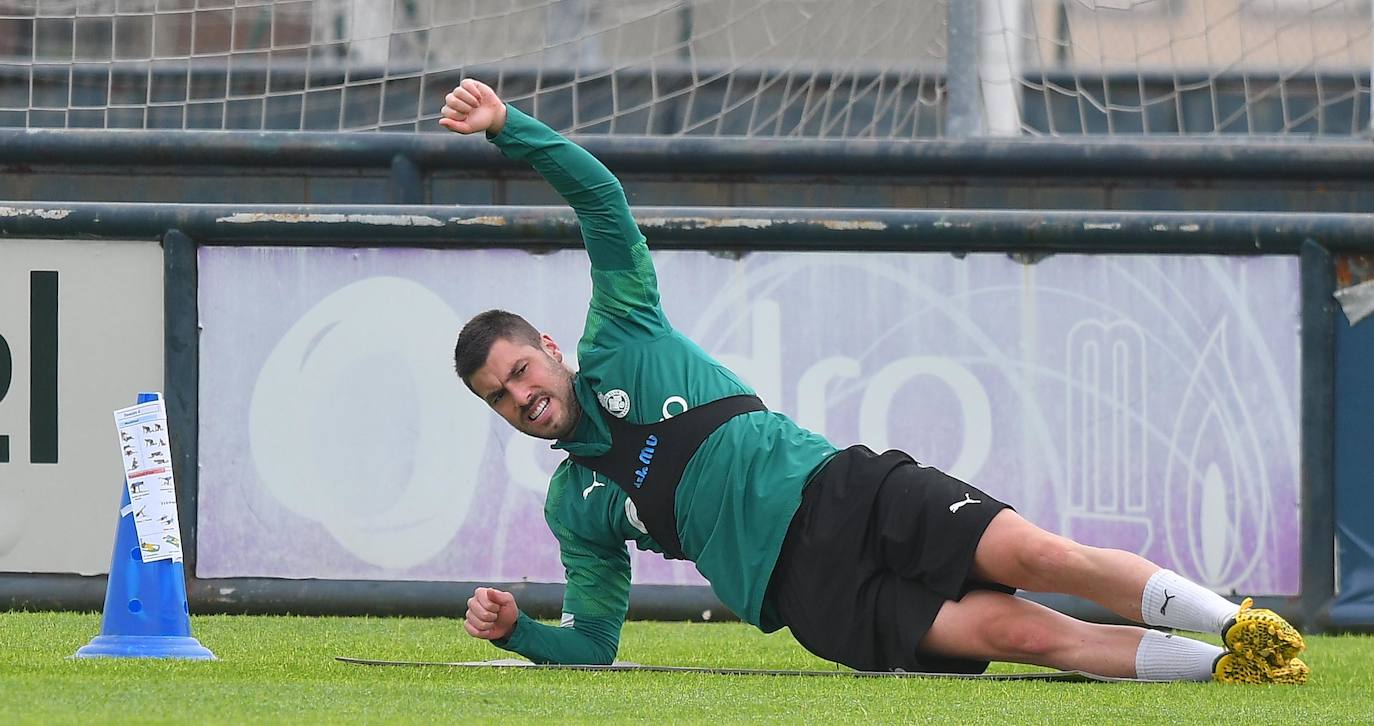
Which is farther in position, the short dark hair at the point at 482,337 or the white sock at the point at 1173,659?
the short dark hair at the point at 482,337

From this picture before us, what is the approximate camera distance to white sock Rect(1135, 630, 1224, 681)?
12.7ft

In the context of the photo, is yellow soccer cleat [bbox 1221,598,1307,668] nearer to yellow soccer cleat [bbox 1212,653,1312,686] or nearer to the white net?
yellow soccer cleat [bbox 1212,653,1312,686]

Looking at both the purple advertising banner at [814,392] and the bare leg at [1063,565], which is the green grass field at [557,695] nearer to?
the bare leg at [1063,565]

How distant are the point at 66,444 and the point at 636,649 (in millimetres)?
1894

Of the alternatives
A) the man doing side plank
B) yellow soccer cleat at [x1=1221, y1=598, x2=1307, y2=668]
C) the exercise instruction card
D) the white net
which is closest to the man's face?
the man doing side plank

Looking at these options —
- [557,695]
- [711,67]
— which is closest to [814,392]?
[557,695]

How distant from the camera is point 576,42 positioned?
8.20 metres

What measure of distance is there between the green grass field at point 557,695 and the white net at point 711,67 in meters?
3.99

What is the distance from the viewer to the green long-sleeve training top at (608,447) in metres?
4.01

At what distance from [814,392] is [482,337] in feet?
6.07

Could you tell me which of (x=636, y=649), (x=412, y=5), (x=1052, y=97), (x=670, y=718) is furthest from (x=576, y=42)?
(x=670, y=718)

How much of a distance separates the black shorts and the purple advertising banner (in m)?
1.60

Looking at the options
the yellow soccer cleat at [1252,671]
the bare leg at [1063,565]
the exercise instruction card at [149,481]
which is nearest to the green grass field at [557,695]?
the yellow soccer cleat at [1252,671]

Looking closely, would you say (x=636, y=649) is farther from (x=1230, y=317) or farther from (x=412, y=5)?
(x=412, y=5)
